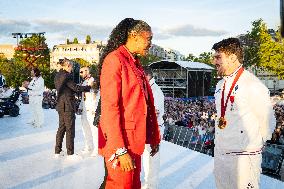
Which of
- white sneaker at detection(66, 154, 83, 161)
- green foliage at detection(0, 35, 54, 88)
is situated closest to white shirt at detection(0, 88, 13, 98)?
white sneaker at detection(66, 154, 83, 161)

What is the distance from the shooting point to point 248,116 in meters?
3.10

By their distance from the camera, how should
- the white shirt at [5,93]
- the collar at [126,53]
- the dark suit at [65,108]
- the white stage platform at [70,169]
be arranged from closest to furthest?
the collar at [126,53] < the white stage platform at [70,169] < the dark suit at [65,108] < the white shirt at [5,93]

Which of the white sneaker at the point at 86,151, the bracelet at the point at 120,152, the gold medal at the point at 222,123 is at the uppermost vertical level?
the gold medal at the point at 222,123

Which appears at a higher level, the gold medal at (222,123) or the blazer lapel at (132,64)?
the blazer lapel at (132,64)

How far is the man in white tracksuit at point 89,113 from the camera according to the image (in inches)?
276

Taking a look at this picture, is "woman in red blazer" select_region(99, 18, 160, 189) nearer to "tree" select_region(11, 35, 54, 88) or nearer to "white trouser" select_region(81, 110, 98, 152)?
"white trouser" select_region(81, 110, 98, 152)

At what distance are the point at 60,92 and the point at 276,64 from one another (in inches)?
1364

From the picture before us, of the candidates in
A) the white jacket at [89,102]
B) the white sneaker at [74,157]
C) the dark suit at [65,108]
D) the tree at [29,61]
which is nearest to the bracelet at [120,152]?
the dark suit at [65,108]

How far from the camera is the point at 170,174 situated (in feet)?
19.1

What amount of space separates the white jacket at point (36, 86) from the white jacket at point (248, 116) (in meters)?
8.54

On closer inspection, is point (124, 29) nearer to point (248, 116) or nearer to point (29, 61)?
point (248, 116)

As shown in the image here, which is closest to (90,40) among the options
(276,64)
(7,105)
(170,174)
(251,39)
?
(251,39)

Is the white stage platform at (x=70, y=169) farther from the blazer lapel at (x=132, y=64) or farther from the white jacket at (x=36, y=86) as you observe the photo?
the blazer lapel at (x=132, y=64)

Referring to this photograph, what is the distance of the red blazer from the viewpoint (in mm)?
2482
